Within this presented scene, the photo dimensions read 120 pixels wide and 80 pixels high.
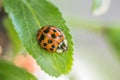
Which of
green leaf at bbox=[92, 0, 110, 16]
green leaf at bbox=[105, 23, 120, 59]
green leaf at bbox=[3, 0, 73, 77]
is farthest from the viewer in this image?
green leaf at bbox=[105, 23, 120, 59]

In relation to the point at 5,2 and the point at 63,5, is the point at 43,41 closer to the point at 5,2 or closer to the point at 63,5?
the point at 5,2

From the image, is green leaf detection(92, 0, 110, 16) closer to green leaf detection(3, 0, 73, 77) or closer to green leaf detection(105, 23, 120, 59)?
green leaf detection(3, 0, 73, 77)

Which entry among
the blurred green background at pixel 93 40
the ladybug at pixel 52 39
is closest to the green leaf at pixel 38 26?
the ladybug at pixel 52 39

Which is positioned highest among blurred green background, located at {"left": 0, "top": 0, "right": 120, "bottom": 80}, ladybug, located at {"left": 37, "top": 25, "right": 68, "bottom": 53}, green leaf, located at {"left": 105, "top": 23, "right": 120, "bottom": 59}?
blurred green background, located at {"left": 0, "top": 0, "right": 120, "bottom": 80}

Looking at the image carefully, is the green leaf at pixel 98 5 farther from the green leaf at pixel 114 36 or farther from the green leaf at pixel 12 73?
the green leaf at pixel 114 36

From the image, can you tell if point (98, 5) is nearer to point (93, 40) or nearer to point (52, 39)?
point (52, 39)

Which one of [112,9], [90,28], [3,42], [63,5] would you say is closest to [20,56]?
[3,42]

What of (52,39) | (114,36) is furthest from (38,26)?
(114,36)

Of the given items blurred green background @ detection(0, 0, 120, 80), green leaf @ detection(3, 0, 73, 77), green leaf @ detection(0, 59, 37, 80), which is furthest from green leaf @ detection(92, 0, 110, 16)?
blurred green background @ detection(0, 0, 120, 80)
